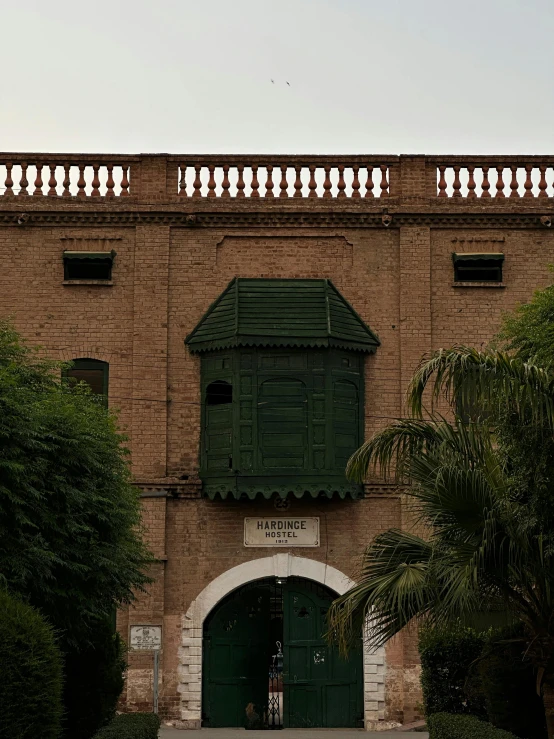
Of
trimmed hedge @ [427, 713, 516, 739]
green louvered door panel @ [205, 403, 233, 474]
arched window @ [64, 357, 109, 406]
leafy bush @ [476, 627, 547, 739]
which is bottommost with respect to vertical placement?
trimmed hedge @ [427, 713, 516, 739]

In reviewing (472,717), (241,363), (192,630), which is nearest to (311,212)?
(241,363)

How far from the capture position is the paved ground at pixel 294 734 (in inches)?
952

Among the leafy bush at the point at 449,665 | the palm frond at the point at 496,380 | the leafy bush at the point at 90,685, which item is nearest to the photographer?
the palm frond at the point at 496,380

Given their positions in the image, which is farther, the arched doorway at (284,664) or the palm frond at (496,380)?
the arched doorway at (284,664)

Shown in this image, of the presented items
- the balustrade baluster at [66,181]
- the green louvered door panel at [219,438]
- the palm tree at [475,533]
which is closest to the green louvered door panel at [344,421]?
the green louvered door panel at [219,438]

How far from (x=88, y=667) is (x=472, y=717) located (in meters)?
5.59

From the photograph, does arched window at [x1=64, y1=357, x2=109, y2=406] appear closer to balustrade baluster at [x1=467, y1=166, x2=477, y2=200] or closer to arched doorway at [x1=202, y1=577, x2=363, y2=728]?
arched doorway at [x1=202, y1=577, x2=363, y2=728]

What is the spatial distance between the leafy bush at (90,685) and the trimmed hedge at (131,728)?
1.02 ft

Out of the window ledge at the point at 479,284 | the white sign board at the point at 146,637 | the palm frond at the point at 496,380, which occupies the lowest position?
the white sign board at the point at 146,637

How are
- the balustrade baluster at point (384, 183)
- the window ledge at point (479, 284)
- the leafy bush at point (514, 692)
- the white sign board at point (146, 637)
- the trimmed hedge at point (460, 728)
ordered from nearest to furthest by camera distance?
the trimmed hedge at point (460, 728), the leafy bush at point (514, 692), the white sign board at point (146, 637), the window ledge at point (479, 284), the balustrade baluster at point (384, 183)

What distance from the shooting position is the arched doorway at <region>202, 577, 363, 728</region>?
86.0ft

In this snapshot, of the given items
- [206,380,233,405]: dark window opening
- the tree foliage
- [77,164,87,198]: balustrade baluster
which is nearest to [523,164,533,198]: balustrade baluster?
[206,380,233,405]: dark window opening

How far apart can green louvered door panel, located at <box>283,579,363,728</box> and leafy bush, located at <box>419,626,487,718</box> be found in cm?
704

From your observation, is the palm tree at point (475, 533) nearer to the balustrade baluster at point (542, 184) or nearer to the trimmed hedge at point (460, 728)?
the trimmed hedge at point (460, 728)
